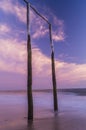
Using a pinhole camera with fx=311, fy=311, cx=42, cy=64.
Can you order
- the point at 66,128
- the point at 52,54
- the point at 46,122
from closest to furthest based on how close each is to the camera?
1. the point at 66,128
2. the point at 46,122
3. the point at 52,54

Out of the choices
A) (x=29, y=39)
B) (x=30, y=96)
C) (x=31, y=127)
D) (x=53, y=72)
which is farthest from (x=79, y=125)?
(x=53, y=72)

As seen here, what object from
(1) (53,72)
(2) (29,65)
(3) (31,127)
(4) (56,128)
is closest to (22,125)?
(3) (31,127)

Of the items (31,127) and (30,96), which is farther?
Answer: (30,96)

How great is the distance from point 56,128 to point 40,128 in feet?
1.56

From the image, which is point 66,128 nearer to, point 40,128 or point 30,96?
point 40,128

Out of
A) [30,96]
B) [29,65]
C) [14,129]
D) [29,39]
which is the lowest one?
[14,129]

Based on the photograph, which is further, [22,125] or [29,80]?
[29,80]

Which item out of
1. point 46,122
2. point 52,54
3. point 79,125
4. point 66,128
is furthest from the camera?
point 52,54

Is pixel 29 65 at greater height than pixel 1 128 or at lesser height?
greater

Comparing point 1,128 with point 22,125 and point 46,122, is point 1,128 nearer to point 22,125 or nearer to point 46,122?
point 22,125

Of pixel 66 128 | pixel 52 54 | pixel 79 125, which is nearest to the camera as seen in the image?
pixel 66 128

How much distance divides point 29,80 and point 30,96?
1.84ft

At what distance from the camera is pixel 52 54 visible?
44.7ft

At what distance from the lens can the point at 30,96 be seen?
10859mm
